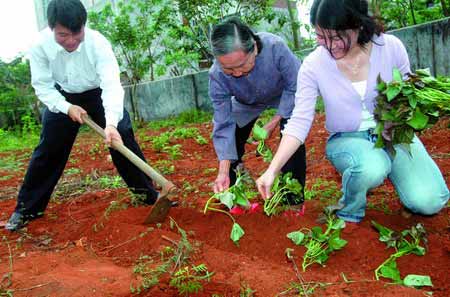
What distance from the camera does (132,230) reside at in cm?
288

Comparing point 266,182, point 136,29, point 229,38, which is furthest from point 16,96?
point 266,182

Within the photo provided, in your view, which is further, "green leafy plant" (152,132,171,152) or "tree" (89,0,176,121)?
"tree" (89,0,176,121)

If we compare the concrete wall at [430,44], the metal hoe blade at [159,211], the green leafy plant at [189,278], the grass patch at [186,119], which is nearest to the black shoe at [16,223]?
the metal hoe blade at [159,211]

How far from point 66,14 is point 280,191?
159 cm

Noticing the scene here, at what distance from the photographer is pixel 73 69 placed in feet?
10.7

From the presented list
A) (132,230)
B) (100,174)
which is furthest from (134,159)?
(100,174)

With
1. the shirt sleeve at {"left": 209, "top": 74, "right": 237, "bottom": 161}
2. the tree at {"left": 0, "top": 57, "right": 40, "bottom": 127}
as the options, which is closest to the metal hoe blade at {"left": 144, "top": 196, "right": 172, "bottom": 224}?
the shirt sleeve at {"left": 209, "top": 74, "right": 237, "bottom": 161}

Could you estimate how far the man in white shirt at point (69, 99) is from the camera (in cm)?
312

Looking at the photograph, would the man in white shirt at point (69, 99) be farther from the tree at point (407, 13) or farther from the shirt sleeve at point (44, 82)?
the tree at point (407, 13)

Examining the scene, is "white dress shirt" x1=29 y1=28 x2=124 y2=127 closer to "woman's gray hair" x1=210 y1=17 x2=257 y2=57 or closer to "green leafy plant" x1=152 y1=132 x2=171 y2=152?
"woman's gray hair" x1=210 y1=17 x2=257 y2=57

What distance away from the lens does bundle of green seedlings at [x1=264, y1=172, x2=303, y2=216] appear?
9.05 feet

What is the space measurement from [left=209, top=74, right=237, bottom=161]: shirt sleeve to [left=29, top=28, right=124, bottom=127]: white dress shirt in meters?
0.63

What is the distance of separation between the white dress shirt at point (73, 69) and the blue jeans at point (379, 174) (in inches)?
56.5

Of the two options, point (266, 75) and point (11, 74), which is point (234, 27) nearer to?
point (266, 75)
